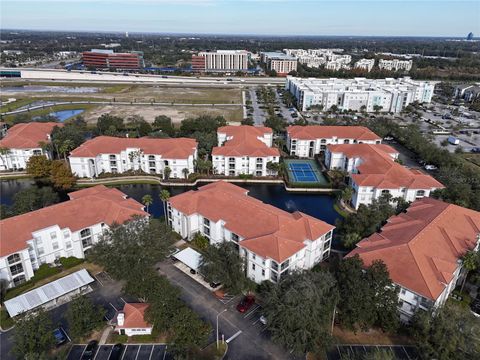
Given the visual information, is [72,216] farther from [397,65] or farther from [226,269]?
[397,65]

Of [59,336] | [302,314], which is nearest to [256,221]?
[302,314]

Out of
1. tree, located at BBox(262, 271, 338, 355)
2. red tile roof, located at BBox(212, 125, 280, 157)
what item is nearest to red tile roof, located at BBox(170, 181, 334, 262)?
tree, located at BBox(262, 271, 338, 355)

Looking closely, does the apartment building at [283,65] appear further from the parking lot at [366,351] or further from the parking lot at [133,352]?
the parking lot at [133,352]

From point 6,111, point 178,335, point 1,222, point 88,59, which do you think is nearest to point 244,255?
point 178,335

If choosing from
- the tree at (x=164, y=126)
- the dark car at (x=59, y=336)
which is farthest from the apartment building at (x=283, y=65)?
the dark car at (x=59, y=336)

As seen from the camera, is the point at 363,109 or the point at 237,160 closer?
the point at 237,160

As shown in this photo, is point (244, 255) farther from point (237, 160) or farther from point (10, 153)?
point (10, 153)
